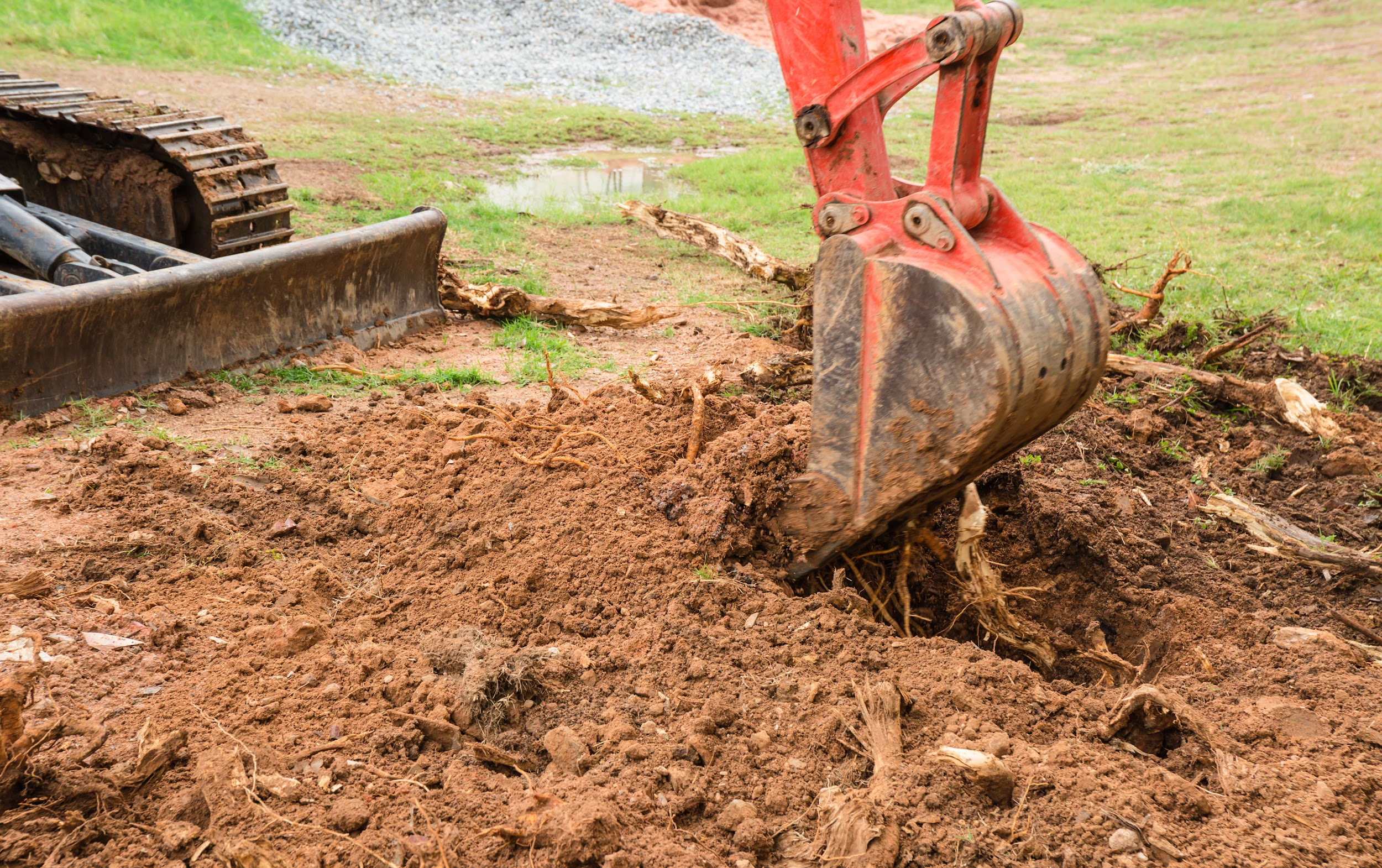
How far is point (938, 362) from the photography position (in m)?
2.61

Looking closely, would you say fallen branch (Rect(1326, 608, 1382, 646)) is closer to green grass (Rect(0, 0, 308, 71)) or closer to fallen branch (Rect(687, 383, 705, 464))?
fallen branch (Rect(687, 383, 705, 464))

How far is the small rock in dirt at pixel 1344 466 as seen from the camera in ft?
14.2

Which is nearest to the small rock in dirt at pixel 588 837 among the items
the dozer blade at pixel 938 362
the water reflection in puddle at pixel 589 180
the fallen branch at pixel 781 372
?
the dozer blade at pixel 938 362

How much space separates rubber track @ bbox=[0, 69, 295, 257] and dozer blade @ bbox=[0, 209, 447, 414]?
1006 mm

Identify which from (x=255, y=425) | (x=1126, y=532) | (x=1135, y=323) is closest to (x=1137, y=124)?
(x=1135, y=323)

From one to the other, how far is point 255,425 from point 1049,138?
12452 mm

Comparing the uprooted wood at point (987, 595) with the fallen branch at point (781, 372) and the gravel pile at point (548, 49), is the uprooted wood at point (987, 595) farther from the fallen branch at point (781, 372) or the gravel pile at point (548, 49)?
the gravel pile at point (548, 49)

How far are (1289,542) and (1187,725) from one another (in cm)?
156

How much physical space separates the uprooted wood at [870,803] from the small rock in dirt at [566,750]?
1.91 ft

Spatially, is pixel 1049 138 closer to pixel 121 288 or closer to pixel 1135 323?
pixel 1135 323

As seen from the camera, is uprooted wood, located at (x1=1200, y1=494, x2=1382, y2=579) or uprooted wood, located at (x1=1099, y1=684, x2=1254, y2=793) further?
uprooted wood, located at (x1=1200, y1=494, x2=1382, y2=579)

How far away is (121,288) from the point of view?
14.6 ft

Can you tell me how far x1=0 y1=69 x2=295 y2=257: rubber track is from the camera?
231 inches

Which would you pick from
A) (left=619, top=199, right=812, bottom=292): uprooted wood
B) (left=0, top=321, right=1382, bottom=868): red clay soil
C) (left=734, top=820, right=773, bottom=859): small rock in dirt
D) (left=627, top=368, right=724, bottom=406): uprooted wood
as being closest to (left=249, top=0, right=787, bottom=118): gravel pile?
(left=619, top=199, right=812, bottom=292): uprooted wood
